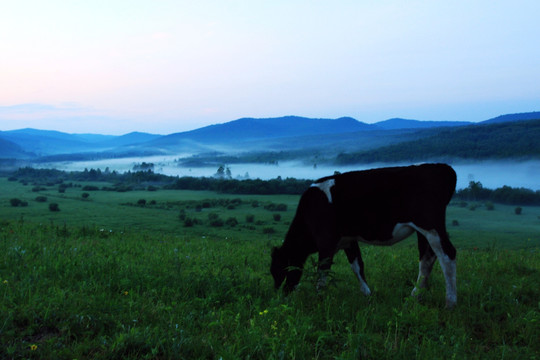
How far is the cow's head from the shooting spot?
22.5ft

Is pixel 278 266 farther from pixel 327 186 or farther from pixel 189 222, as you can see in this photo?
pixel 189 222

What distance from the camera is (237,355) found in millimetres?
3963

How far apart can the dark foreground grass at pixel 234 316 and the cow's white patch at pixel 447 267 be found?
8.3 inches

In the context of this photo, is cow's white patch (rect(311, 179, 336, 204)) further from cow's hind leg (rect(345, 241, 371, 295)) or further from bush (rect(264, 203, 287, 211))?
bush (rect(264, 203, 287, 211))

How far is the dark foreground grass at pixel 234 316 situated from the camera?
161 inches

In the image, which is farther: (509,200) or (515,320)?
(509,200)

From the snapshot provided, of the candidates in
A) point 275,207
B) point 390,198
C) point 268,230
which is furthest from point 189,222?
point 390,198

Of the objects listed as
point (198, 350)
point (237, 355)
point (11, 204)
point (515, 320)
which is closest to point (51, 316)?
point (198, 350)

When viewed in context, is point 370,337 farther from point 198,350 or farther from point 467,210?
point 467,210

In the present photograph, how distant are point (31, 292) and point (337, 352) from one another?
4.18 metres

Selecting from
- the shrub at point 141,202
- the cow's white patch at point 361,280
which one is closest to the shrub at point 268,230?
the shrub at point 141,202

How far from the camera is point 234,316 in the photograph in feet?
Result: 17.1

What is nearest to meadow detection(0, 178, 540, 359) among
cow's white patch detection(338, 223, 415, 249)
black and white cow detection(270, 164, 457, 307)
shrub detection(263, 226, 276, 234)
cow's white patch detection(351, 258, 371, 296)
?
cow's white patch detection(351, 258, 371, 296)

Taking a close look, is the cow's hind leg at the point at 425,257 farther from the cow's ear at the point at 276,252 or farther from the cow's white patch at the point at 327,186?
the cow's ear at the point at 276,252
